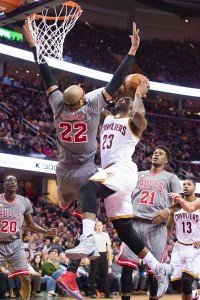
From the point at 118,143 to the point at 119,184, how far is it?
1.59 ft

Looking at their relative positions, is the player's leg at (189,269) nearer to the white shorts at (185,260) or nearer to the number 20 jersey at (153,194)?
the white shorts at (185,260)

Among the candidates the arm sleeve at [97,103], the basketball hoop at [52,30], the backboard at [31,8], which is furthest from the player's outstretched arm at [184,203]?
the backboard at [31,8]

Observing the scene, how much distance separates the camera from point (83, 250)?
5.63 meters

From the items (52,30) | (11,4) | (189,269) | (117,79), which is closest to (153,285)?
(189,269)

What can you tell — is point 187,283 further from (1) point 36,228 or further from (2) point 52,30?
(2) point 52,30

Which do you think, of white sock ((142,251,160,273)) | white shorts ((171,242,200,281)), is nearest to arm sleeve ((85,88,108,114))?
white sock ((142,251,160,273))

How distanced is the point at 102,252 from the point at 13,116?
482 inches

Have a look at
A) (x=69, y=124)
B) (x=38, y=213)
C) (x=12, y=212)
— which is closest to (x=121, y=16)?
(x=38, y=213)

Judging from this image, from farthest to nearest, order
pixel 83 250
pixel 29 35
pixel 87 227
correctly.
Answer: pixel 29 35 < pixel 87 227 < pixel 83 250

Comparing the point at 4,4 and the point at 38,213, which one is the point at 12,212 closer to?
the point at 4,4

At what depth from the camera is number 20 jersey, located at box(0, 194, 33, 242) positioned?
362 inches

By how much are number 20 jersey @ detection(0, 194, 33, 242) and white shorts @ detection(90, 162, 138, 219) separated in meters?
3.23

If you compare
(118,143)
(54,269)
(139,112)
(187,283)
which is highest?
(139,112)

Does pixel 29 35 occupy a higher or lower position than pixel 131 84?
higher
